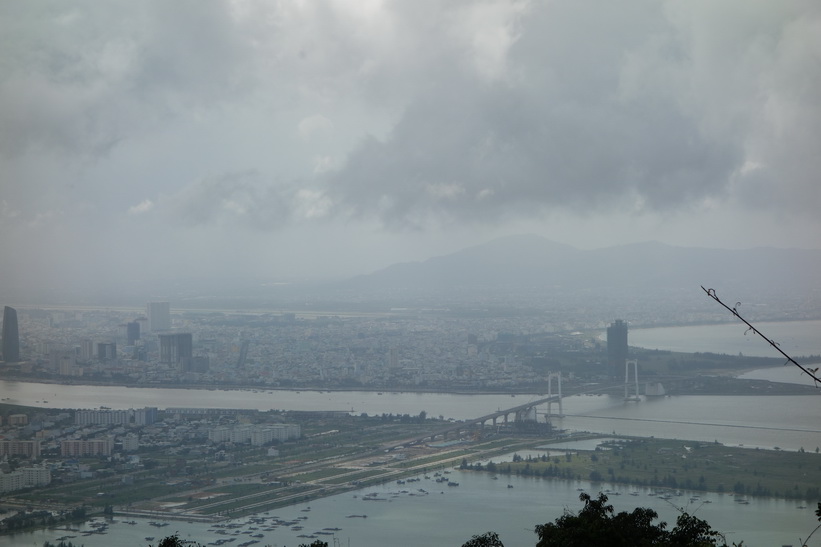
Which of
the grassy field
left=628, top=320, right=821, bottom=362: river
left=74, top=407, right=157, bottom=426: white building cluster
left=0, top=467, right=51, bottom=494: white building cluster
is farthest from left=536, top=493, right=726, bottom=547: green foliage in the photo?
left=628, top=320, right=821, bottom=362: river

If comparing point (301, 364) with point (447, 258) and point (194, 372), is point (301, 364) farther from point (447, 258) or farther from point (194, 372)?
point (447, 258)

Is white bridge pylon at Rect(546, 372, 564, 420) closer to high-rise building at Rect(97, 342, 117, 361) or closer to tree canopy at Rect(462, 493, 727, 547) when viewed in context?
high-rise building at Rect(97, 342, 117, 361)

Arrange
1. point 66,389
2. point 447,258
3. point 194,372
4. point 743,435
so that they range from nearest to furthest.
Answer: point 743,435, point 66,389, point 194,372, point 447,258

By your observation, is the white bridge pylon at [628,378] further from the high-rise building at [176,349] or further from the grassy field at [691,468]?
the high-rise building at [176,349]

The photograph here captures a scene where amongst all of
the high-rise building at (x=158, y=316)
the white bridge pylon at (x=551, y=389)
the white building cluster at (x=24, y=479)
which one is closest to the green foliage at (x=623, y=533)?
the white building cluster at (x=24, y=479)

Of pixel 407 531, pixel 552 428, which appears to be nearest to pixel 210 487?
pixel 407 531

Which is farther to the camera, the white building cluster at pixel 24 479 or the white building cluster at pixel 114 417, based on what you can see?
the white building cluster at pixel 114 417
